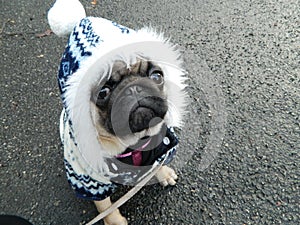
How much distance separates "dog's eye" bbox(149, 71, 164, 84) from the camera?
1359 millimetres

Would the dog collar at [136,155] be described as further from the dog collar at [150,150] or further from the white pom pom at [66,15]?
the white pom pom at [66,15]

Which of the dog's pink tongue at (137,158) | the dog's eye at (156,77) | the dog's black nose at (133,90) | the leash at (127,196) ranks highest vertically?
the dog's eye at (156,77)

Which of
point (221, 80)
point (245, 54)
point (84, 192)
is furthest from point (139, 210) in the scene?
point (245, 54)

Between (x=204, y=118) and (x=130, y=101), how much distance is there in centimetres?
79

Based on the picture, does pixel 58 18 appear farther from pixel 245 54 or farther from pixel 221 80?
pixel 245 54

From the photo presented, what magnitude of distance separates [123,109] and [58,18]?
501mm

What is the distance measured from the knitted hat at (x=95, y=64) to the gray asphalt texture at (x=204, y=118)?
0.44 m

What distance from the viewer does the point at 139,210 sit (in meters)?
1.70

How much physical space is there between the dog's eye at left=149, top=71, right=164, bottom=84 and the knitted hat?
3 cm

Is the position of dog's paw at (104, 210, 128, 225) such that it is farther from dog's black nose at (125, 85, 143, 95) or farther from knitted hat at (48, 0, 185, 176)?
dog's black nose at (125, 85, 143, 95)

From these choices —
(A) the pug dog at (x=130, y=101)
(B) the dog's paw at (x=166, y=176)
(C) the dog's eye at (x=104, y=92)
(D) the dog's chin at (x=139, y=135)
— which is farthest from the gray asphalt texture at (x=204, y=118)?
(C) the dog's eye at (x=104, y=92)

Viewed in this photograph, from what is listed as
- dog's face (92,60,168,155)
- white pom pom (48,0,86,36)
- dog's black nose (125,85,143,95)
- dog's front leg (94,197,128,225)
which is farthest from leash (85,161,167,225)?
white pom pom (48,0,86,36)

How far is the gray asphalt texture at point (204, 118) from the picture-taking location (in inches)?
66.6

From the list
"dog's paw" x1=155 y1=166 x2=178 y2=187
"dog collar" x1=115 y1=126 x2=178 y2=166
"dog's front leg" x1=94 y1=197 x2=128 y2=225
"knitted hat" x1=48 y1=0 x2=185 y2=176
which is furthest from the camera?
"dog's paw" x1=155 y1=166 x2=178 y2=187
